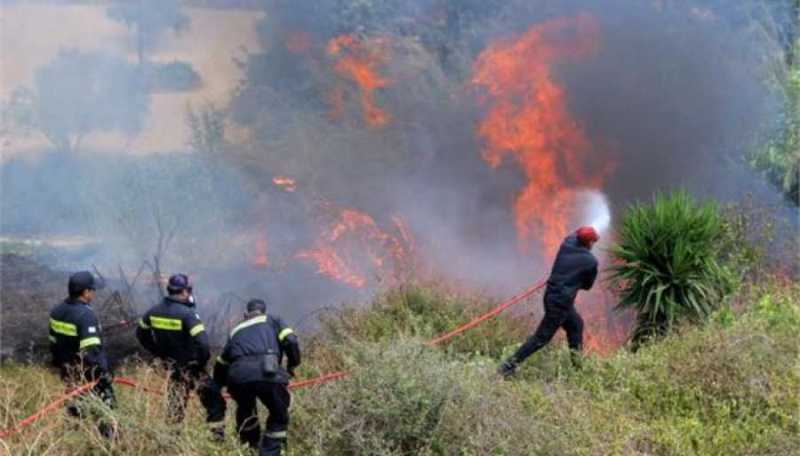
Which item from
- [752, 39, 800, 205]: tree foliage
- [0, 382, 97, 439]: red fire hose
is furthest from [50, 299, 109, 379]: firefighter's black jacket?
[752, 39, 800, 205]: tree foliage

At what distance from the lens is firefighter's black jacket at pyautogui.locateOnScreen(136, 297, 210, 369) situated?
24.3 ft

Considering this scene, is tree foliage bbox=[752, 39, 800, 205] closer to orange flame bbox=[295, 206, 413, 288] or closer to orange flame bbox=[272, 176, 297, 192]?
orange flame bbox=[295, 206, 413, 288]

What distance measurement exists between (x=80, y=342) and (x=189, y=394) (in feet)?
3.44

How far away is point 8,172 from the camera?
18.0 metres

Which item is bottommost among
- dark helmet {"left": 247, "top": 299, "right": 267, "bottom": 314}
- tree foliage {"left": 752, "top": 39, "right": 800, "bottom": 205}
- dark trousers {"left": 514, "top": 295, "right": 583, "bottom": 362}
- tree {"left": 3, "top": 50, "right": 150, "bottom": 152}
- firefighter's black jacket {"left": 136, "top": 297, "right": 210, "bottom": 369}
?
tree {"left": 3, "top": 50, "right": 150, "bottom": 152}

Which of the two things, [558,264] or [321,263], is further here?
[321,263]

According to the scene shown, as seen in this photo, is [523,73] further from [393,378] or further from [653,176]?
[393,378]

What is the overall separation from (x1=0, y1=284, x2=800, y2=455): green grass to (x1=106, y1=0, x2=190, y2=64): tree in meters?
10.7

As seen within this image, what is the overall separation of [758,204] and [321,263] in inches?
291

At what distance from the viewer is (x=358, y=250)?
15016mm

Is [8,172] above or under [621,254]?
under

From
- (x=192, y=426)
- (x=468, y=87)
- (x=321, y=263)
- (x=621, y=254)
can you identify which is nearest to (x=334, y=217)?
(x=321, y=263)

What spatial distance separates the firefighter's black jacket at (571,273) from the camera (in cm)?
839

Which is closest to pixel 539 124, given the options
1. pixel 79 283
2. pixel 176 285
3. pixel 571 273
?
pixel 571 273
